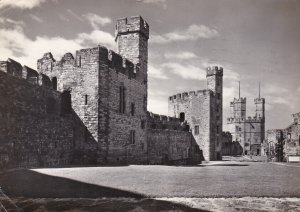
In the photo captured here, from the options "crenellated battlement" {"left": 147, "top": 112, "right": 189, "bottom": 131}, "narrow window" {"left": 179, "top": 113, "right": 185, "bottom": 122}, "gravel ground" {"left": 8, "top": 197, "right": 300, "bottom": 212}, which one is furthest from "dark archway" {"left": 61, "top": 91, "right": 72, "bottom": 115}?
"narrow window" {"left": 179, "top": 113, "right": 185, "bottom": 122}

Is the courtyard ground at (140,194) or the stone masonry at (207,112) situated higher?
the stone masonry at (207,112)

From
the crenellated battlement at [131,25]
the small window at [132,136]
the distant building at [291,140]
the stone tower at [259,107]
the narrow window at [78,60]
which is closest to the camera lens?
the narrow window at [78,60]

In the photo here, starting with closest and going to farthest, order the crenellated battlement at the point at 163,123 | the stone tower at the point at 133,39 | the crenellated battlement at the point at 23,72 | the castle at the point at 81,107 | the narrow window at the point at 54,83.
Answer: the castle at the point at 81,107
the crenellated battlement at the point at 23,72
the narrow window at the point at 54,83
the stone tower at the point at 133,39
the crenellated battlement at the point at 163,123

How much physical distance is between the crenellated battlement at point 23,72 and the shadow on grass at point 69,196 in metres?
6.67

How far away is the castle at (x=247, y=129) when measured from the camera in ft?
200

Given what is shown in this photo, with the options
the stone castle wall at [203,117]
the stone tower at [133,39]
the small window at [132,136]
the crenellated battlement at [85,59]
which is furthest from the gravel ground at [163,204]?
the stone castle wall at [203,117]

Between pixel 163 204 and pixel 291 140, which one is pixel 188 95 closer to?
pixel 291 140

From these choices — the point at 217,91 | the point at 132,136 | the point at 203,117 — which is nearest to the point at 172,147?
the point at 203,117

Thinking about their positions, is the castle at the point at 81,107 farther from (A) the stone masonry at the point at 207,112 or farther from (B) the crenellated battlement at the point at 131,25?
(A) the stone masonry at the point at 207,112

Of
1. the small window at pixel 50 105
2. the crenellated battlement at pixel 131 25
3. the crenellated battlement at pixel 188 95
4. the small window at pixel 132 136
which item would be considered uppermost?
the crenellated battlement at pixel 131 25

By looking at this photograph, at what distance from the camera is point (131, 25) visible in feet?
74.0

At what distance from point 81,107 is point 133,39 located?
7.71 meters

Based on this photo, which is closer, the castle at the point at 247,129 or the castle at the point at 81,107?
the castle at the point at 81,107

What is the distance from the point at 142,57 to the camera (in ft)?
75.8
